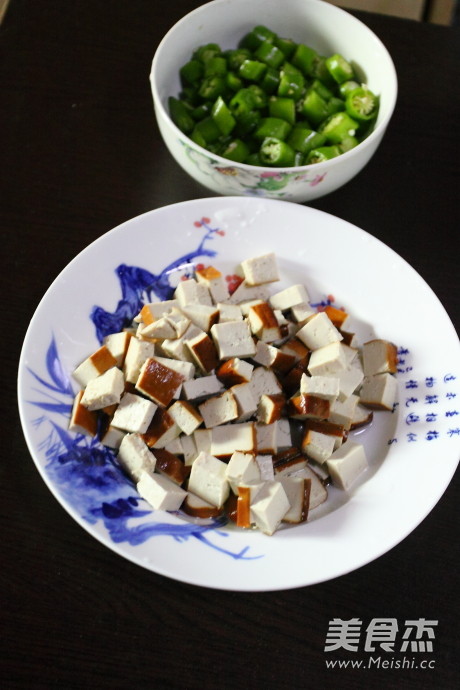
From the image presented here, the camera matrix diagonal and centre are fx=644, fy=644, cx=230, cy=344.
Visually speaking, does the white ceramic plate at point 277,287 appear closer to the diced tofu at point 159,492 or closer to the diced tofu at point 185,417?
the diced tofu at point 159,492

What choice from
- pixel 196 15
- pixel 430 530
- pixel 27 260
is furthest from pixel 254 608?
pixel 196 15

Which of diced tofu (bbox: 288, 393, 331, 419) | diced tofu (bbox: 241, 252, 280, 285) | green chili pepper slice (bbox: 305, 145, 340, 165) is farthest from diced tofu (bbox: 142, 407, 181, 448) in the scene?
green chili pepper slice (bbox: 305, 145, 340, 165)

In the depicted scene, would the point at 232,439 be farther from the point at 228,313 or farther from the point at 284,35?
the point at 284,35

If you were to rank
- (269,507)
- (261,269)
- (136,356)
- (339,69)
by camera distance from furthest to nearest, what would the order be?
(339,69) < (261,269) < (136,356) < (269,507)

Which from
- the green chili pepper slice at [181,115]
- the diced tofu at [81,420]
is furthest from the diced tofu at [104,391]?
the green chili pepper slice at [181,115]

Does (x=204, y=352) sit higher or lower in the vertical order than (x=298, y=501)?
higher

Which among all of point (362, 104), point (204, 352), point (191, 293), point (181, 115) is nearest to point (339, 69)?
point (362, 104)
